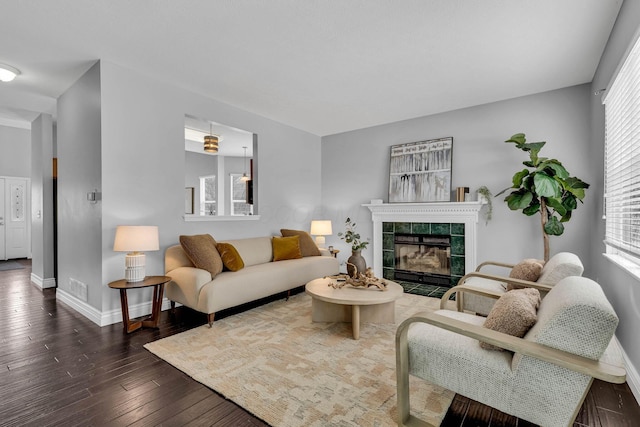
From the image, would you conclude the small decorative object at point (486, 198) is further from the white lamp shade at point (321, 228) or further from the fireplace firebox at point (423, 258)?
the white lamp shade at point (321, 228)

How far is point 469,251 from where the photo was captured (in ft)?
15.1

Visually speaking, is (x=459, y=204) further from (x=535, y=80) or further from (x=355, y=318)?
(x=355, y=318)

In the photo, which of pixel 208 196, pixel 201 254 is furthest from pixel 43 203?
pixel 208 196

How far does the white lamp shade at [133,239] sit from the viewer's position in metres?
2.96

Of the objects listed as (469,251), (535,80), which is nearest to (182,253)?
(469,251)

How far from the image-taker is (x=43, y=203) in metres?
4.79

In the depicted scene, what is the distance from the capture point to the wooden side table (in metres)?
2.95

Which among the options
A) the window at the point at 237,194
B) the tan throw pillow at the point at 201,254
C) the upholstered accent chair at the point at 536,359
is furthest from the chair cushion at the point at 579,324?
the window at the point at 237,194

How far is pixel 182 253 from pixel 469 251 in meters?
3.96

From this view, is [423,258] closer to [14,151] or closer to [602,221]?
[602,221]

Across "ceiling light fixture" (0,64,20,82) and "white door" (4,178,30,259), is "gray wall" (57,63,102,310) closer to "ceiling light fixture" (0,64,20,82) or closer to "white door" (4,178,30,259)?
"ceiling light fixture" (0,64,20,82)

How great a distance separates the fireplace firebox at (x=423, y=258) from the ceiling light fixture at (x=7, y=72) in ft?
17.7

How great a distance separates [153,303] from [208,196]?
6.02 meters

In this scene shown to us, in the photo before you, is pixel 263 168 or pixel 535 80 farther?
pixel 263 168
